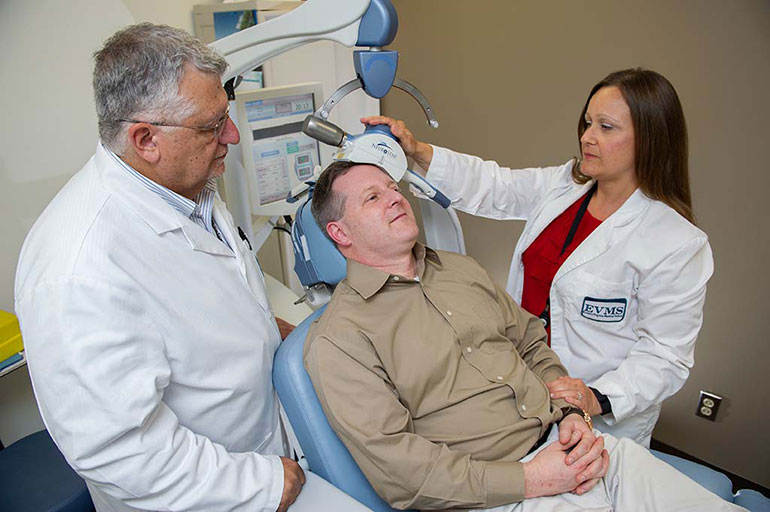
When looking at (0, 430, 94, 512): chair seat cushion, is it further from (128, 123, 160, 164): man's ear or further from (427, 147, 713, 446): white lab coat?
(427, 147, 713, 446): white lab coat

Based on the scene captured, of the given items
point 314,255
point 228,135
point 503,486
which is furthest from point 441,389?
point 228,135

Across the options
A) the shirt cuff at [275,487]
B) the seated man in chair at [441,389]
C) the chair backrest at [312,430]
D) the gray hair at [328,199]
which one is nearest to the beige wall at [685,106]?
the seated man in chair at [441,389]

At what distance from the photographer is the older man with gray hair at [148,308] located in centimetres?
88

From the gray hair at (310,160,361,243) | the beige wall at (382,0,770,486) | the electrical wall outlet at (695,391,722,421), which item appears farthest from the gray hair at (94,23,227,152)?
the electrical wall outlet at (695,391,722,421)

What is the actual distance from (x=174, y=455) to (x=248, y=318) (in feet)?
1.04

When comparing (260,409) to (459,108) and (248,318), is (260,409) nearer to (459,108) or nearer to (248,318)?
(248,318)

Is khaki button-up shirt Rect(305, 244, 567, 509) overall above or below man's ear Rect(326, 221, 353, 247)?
below

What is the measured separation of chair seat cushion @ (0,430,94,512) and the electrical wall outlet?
2.25m

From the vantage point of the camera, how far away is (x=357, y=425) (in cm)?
109

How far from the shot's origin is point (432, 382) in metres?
1.23

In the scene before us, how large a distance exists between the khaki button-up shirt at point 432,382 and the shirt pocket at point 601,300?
0.16 metres

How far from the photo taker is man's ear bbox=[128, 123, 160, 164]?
96 cm

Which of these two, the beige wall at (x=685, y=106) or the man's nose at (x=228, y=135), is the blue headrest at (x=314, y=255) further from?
the beige wall at (x=685, y=106)

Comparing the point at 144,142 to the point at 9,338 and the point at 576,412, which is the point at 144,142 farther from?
the point at 576,412
